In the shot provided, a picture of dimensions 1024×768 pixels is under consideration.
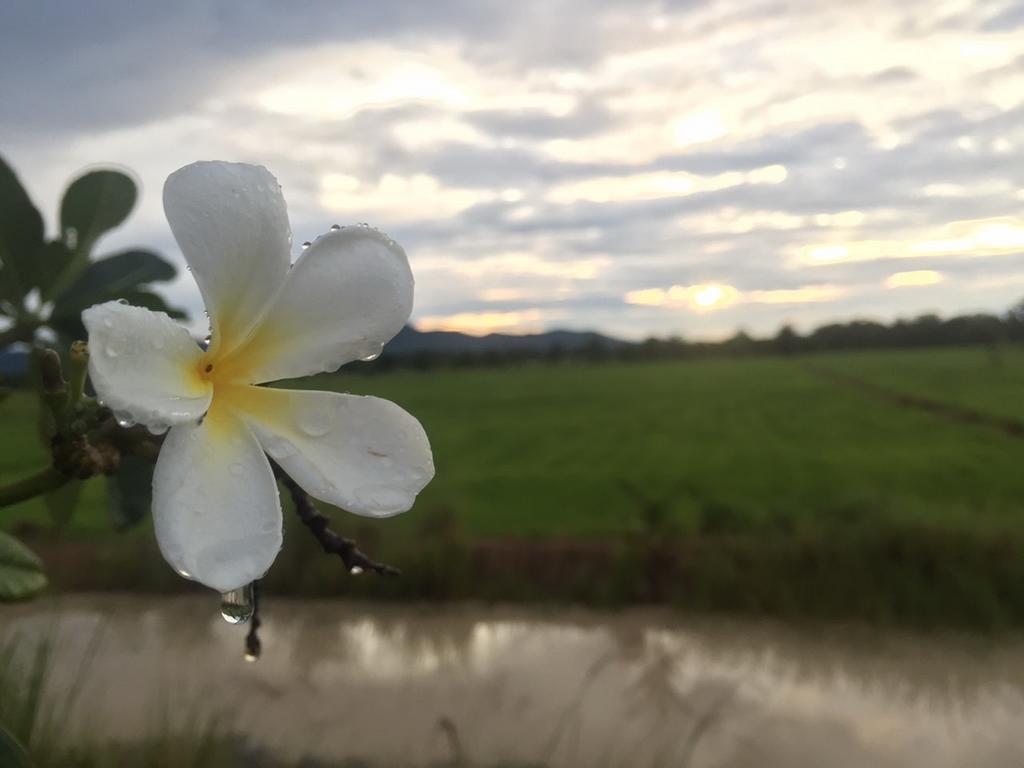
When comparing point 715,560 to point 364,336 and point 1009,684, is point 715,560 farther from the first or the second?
point 364,336

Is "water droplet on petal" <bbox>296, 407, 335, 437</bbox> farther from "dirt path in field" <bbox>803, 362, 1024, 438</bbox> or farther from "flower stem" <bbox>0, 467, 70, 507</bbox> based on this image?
"dirt path in field" <bbox>803, 362, 1024, 438</bbox>

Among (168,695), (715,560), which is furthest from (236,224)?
(715,560)

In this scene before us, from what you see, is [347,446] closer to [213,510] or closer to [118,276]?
[213,510]

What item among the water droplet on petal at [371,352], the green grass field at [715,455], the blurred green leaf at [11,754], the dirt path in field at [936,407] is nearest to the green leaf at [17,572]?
the blurred green leaf at [11,754]

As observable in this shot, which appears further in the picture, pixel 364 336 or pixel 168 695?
pixel 168 695

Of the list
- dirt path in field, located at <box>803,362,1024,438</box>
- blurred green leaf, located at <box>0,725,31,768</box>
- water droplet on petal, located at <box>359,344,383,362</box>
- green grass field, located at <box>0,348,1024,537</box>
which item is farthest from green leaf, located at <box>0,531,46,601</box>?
dirt path in field, located at <box>803,362,1024,438</box>

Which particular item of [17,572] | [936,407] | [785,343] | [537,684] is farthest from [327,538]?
[785,343]
